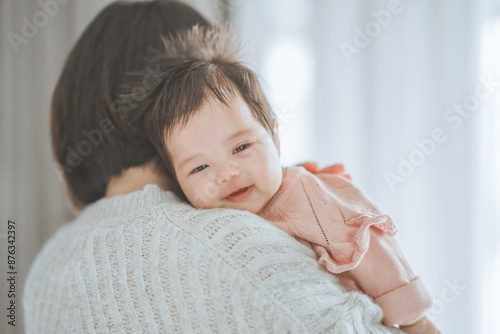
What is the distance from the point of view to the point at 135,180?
3.31ft

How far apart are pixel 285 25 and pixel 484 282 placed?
155 cm

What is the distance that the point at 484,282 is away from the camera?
1.76 metres

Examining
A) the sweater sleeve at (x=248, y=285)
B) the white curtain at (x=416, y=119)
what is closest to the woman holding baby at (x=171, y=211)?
the sweater sleeve at (x=248, y=285)

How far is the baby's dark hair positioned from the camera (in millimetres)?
873

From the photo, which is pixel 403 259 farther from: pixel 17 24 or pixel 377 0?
pixel 17 24

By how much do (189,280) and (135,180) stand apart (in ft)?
1.24

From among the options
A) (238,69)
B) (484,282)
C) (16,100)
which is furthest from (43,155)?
(484,282)
